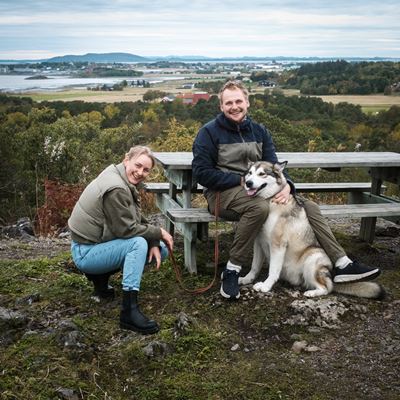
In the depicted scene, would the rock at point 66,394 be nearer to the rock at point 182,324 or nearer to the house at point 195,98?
the rock at point 182,324

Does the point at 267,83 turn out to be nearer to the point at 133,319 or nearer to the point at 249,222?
the point at 249,222

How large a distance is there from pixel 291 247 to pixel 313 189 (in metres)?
2.04

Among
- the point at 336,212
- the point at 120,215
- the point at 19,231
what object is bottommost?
the point at 19,231

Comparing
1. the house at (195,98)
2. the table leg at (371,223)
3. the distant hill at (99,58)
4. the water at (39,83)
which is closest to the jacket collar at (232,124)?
the table leg at (371,223)

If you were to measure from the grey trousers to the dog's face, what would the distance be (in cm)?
9

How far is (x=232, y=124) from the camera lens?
442cm

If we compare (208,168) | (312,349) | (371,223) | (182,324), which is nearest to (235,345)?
(182,324)

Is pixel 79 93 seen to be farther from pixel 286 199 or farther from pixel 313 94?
pixel 286 199

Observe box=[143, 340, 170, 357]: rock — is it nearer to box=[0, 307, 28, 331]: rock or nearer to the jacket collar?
box=[0, 307, 28, 331]: rock

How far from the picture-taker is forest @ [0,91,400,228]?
1148 centimetres

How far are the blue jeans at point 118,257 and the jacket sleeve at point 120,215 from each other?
0.06 metres

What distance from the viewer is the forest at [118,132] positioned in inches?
452

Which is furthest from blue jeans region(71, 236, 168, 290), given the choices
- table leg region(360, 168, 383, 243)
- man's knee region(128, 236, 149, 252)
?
table leg region(360, 168, 383, 243)

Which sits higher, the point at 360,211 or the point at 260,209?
the point at 260,209
